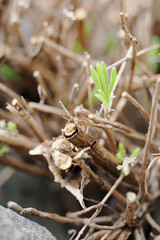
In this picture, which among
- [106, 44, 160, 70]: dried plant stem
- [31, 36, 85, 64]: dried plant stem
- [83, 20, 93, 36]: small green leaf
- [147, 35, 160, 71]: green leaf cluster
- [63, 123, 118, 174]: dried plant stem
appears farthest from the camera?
[83, 20, 93, 36]: small green leaf

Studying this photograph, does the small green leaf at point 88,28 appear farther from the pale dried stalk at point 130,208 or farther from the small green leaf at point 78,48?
the pale dried stalk at point 130,208

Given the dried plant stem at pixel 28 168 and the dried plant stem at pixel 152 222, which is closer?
the dried plant stem at pixel 152 222

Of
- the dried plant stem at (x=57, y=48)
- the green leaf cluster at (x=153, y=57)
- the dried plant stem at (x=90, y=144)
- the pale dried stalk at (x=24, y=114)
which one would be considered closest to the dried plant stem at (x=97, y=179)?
the dried plant stem at (x=90, y=144)

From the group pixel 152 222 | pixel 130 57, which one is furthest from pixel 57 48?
pixel 152 222

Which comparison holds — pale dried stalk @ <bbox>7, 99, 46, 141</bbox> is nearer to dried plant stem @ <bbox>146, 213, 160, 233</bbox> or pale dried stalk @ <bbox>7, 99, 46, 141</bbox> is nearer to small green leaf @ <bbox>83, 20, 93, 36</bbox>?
dried plant stem @ <bbox>146, 213, 160, 233</bbox>

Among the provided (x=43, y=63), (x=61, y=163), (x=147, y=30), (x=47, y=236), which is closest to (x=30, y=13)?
(x=43, y=63)

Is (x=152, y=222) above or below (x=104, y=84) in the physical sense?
below

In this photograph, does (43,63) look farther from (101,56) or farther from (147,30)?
(147,30)

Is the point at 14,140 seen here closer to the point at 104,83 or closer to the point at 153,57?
the point at 104,83

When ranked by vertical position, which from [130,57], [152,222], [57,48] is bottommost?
[152,222]

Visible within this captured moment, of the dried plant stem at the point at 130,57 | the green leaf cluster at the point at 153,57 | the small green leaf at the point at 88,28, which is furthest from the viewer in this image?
the small green leaf at the point at 88,28

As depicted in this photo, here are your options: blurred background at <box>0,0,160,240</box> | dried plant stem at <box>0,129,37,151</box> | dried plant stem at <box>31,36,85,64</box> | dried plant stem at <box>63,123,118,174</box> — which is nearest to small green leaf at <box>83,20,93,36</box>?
blurred background at <box>0,0,160,240</box>
